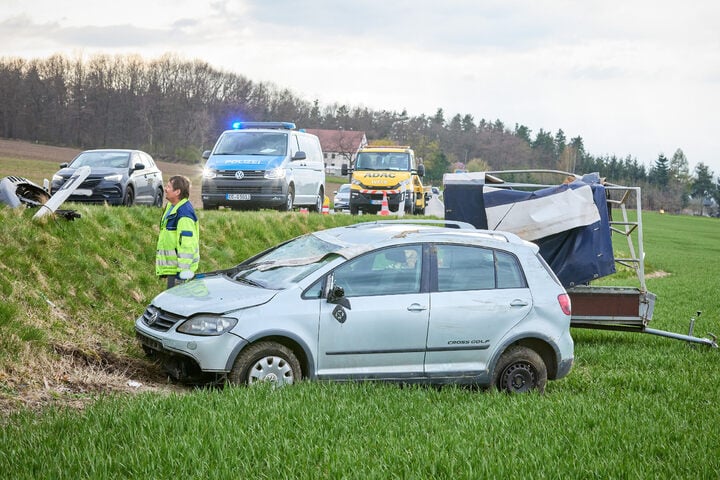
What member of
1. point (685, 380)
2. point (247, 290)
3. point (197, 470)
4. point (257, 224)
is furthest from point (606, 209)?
point (197, 470)

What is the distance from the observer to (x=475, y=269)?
836 cm

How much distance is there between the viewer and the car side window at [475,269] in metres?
8.22

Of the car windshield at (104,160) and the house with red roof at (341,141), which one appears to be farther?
the house with red roof at (341,141)

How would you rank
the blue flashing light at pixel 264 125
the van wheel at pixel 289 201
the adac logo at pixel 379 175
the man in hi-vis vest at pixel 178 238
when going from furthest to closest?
the adac logo at pixel 379 175 → the blue flashing light at pixel 264 125 → the van wheel at pixel 289 201 → the man in hi-vis vest at pixel 178 238

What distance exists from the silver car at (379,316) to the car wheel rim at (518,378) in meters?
0.01

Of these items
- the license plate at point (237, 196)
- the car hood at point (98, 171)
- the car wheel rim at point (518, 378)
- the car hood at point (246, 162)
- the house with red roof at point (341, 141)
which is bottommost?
the car wheel rim at point (518, 378)

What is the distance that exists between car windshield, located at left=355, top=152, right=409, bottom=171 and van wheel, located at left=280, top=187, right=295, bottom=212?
26.2ft

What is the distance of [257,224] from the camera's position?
650 inches

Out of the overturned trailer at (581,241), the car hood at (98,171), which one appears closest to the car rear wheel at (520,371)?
the overturned trailer at (581,241)

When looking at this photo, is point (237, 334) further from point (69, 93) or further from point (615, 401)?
point (69, 93)

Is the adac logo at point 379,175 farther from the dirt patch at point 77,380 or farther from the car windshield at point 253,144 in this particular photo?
the dirt patch at point 77,380

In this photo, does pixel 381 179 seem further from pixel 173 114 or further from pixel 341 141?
pixel 341 141

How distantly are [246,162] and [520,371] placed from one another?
41.2ft

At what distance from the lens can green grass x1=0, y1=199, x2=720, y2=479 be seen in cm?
519
